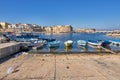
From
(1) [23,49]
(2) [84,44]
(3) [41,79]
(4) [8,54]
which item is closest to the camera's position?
(3) [41,79]

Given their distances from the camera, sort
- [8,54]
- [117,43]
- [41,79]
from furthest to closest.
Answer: [117,43]
[8,54]
[41,79]

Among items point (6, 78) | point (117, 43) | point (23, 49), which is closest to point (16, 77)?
point (6, 78)

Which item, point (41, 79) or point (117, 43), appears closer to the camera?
point (41, 79)

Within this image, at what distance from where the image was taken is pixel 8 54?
1073 inches

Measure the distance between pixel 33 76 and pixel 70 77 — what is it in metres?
2.71

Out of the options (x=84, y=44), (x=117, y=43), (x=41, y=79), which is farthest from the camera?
(x=117, y=43)

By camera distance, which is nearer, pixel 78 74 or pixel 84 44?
pixel 78 74

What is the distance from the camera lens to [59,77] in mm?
13703

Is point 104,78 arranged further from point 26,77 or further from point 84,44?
point 84,44

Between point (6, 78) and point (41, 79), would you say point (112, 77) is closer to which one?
point (41, 79)

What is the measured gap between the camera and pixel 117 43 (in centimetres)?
5928

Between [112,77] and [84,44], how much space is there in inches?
1565

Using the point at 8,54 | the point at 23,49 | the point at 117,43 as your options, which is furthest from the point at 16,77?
the point at 117,43

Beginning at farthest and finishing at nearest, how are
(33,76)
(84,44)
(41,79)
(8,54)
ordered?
1. (84,44)
2. (8,54)
3. (33,76)
4. (41,79)
